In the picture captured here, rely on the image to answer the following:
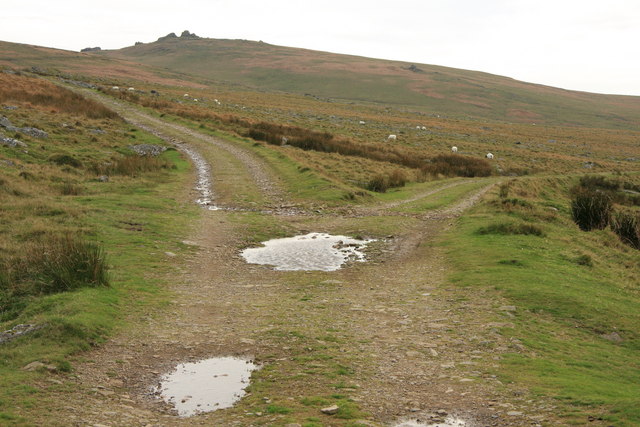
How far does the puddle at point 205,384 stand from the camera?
681cm

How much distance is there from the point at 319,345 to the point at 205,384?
2053 millimetres

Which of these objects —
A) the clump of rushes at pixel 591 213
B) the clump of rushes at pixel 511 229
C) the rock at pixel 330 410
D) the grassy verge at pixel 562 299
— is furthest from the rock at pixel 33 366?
the clump of rushes at pixel 591 213

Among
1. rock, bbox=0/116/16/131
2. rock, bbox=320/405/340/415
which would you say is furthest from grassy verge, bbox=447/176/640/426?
rock, bbox=0/116/16/131

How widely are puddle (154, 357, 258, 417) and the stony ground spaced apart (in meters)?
0.18

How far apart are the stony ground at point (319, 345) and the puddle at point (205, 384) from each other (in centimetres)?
18

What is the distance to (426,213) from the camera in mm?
21828

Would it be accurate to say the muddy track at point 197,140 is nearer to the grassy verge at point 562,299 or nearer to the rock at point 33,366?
the grassy verge at point 562,299

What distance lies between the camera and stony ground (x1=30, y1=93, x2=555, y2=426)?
6.53 m

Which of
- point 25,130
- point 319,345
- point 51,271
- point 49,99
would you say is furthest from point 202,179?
point 49,99

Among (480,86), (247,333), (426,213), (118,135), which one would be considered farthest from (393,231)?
(480,86)

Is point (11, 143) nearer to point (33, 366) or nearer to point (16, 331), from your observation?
point (16, 331)

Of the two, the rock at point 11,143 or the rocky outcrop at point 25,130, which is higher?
the rocky outcrop at point 25,130

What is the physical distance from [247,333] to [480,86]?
177 meters

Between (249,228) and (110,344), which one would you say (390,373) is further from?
(249,228)
